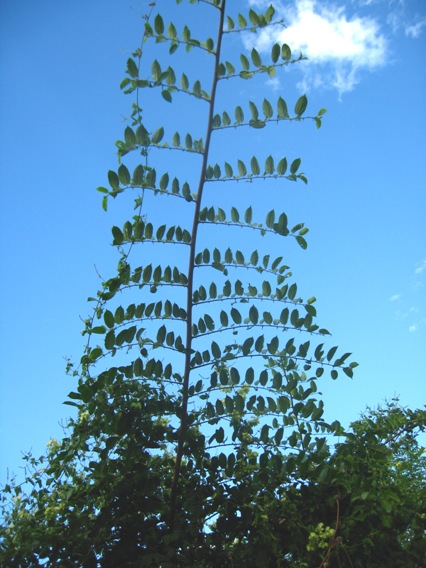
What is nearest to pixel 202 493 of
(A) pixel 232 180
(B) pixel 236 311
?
(B) pixel 236 311

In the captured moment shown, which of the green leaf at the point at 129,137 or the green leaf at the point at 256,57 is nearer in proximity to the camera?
the green leaf at the point at 129,137

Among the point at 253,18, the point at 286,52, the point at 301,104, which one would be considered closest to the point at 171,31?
the point at 253,18

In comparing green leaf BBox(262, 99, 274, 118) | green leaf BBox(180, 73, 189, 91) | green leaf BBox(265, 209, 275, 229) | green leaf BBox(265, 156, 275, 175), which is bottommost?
green leaf BBox(265, 209, 275, 229)

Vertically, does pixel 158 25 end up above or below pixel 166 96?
above

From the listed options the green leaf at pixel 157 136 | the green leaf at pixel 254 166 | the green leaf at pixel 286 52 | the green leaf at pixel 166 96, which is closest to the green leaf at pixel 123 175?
the green leaf at pixel 157 136

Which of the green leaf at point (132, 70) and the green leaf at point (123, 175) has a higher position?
the green leaf at point (132, 70)

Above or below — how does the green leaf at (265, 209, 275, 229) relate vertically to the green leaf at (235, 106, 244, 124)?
below

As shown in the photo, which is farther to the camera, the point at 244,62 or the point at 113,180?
the point at 244,62

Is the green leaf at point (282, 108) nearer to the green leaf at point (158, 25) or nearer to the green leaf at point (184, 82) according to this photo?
the green leaf at point (184, 82)

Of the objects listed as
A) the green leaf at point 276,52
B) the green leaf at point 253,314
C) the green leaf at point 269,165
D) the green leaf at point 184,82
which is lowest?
the green leaf at point 253,314

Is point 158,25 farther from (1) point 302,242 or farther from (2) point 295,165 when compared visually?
(1) point 302,242

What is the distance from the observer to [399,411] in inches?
83.1

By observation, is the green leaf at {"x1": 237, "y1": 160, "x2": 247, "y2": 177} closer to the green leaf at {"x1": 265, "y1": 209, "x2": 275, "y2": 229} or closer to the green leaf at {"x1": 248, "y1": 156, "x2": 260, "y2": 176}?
the green leaf at {"x1": 248, "y1": 156, "x2": 260, "y2": 176}

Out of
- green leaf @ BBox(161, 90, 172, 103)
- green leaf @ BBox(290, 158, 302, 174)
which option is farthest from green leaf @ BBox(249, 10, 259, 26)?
green leaf @ BBox(290, 158, 302, 174)
